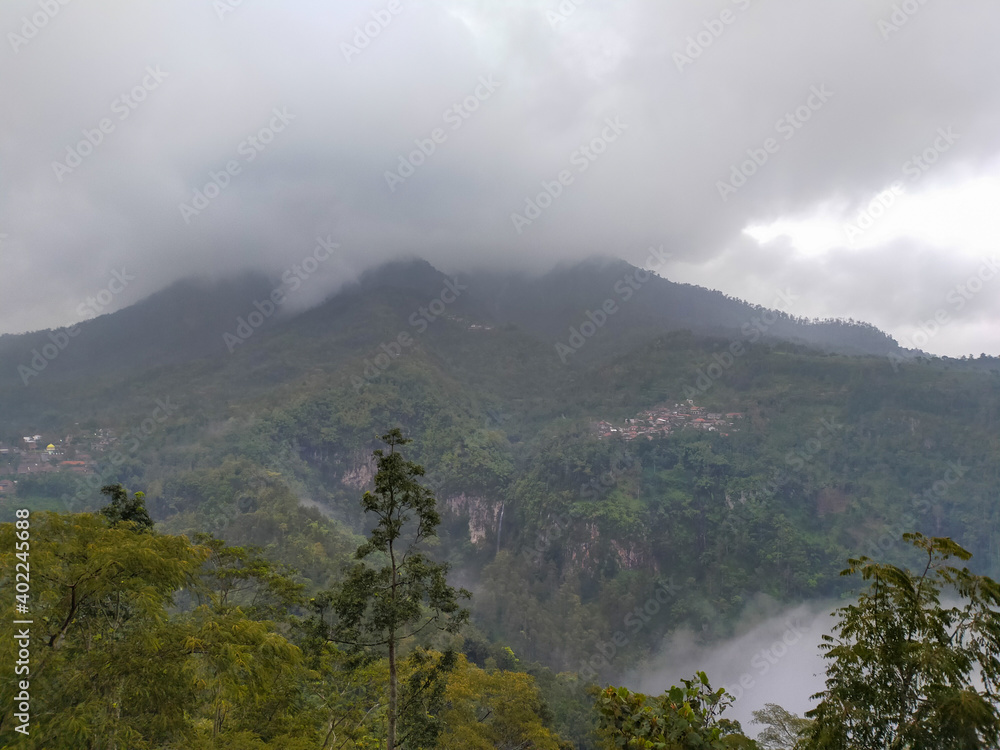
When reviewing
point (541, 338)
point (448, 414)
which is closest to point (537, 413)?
point (448, 414)

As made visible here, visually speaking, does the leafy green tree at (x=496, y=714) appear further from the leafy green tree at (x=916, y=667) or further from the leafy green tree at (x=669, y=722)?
the leafy green tree at (x=916, y=667)

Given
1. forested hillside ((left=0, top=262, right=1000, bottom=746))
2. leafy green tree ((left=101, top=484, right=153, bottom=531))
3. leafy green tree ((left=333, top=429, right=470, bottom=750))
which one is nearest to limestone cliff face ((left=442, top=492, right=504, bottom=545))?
forested hillside ((left=0, top=262, right=1000, bottom=746))

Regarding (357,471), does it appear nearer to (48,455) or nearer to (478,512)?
(478,512)

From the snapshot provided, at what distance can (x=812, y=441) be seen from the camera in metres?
81.6

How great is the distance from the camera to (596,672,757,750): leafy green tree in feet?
12.2

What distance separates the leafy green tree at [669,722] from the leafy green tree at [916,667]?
43.7 inches

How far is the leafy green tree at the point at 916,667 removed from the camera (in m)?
4.10

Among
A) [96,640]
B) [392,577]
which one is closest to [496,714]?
[392,577]

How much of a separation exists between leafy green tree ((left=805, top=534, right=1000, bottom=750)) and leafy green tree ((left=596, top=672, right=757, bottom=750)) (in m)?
1.11

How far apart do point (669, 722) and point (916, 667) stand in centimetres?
230

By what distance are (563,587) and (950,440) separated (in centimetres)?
5958

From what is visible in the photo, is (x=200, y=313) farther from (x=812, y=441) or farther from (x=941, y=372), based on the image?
(x=941, y=372)

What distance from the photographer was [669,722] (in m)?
3.81

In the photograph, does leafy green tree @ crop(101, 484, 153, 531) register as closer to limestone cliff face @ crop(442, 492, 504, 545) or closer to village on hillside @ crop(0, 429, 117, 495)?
limestone cliff face @ crop(442, 492, 504, 545)
